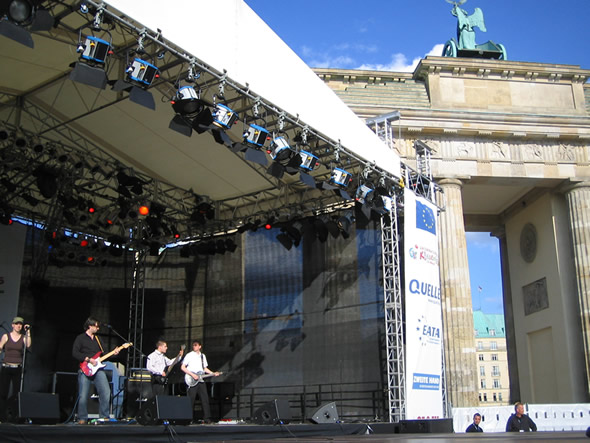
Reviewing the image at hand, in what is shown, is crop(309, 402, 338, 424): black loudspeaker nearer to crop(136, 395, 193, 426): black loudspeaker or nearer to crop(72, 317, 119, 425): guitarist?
crop(136, 395, 193, 426): black loudspeaker

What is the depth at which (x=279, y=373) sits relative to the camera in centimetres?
1673

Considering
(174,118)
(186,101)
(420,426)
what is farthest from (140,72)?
(420,426)

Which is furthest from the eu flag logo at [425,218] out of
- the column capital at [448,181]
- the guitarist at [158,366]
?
the guitarist at [158,366]

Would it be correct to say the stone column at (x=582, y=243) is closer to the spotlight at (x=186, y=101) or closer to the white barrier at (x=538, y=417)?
the white barrier at (x=538, y=417)

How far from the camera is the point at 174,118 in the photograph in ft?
31.0

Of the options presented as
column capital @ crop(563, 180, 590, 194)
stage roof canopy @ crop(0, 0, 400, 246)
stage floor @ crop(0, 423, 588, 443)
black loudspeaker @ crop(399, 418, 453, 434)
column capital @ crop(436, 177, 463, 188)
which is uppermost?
column capital @ crop(563, 180, 590, 194)

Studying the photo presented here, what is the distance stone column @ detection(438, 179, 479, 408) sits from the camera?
55.7 ft

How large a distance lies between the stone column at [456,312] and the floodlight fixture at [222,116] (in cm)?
1029

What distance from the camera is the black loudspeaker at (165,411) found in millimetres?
7906

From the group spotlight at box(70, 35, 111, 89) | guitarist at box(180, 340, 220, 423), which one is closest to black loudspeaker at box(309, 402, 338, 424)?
guitarist at box(180, 340, 220, 423)

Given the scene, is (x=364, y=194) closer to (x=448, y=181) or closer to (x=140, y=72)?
(x=140, y=72)

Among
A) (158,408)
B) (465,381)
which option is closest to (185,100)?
(158,408)

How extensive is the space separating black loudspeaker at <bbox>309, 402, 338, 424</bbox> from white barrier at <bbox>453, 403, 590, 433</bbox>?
5.01 meters

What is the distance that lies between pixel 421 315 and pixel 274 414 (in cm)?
497
